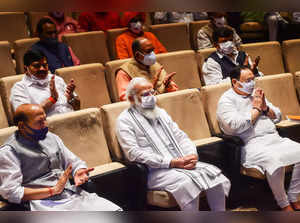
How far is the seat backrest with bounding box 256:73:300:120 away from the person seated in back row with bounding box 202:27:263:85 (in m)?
0.23

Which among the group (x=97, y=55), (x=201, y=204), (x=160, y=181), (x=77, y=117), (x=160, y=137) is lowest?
(x=201, y=204)

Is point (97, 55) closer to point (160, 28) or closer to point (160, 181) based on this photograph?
point (160, 28)

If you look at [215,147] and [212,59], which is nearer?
[215,147]

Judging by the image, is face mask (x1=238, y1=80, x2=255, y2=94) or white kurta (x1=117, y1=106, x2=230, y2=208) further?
face mask (x1=238, y1=80, x2=255, y2=94)

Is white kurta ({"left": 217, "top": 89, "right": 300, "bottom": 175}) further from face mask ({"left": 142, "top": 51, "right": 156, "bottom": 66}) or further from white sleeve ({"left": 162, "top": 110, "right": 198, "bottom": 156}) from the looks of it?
face mask ({"left": 142, "top": 51, "right": 156, "bottom": 66})

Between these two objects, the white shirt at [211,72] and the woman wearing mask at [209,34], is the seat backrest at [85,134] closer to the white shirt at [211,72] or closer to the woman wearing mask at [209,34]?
the white shirt at [211,72]

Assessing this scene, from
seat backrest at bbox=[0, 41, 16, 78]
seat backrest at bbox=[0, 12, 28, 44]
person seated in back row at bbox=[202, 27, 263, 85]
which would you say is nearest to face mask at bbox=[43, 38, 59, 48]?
seat backrest at bbox=[0, 41, 16, 78]

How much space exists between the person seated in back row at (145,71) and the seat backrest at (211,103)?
0.91ft

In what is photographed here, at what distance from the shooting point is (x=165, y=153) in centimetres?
194

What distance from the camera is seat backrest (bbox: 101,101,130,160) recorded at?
6.33ft

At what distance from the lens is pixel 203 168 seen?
189 cm

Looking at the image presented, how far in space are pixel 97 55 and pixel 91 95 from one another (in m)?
0.55

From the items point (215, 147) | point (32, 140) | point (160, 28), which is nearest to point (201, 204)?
point (215, 147)

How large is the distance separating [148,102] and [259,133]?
0.58m
